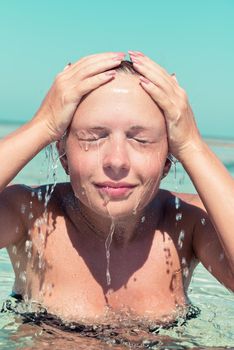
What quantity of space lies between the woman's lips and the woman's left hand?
0.96 ft

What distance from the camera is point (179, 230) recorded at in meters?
3.34

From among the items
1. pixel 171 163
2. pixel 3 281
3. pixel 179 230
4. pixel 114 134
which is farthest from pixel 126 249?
pixel 3 281

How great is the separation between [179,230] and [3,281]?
2170 millimetres

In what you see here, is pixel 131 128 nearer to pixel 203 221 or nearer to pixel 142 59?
pixel 142 59

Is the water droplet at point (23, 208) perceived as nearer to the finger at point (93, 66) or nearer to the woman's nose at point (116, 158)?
the woman's nose at point (116, 158)

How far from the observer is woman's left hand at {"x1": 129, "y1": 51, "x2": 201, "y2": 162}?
279 centimetres

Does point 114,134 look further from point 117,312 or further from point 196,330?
point 196,330

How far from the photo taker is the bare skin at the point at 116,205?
2.79 meters

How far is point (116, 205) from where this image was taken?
2.86 m

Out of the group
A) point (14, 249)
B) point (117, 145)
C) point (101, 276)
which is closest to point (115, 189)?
point (117, 145)

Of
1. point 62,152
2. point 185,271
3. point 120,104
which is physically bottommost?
point 185,271

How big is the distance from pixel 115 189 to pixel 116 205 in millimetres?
80

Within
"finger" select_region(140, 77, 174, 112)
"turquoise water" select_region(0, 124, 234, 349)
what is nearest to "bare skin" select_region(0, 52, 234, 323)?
"finger" select_region(140, 77, 174, 112)

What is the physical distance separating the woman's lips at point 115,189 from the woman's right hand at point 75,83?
32 centimetres
